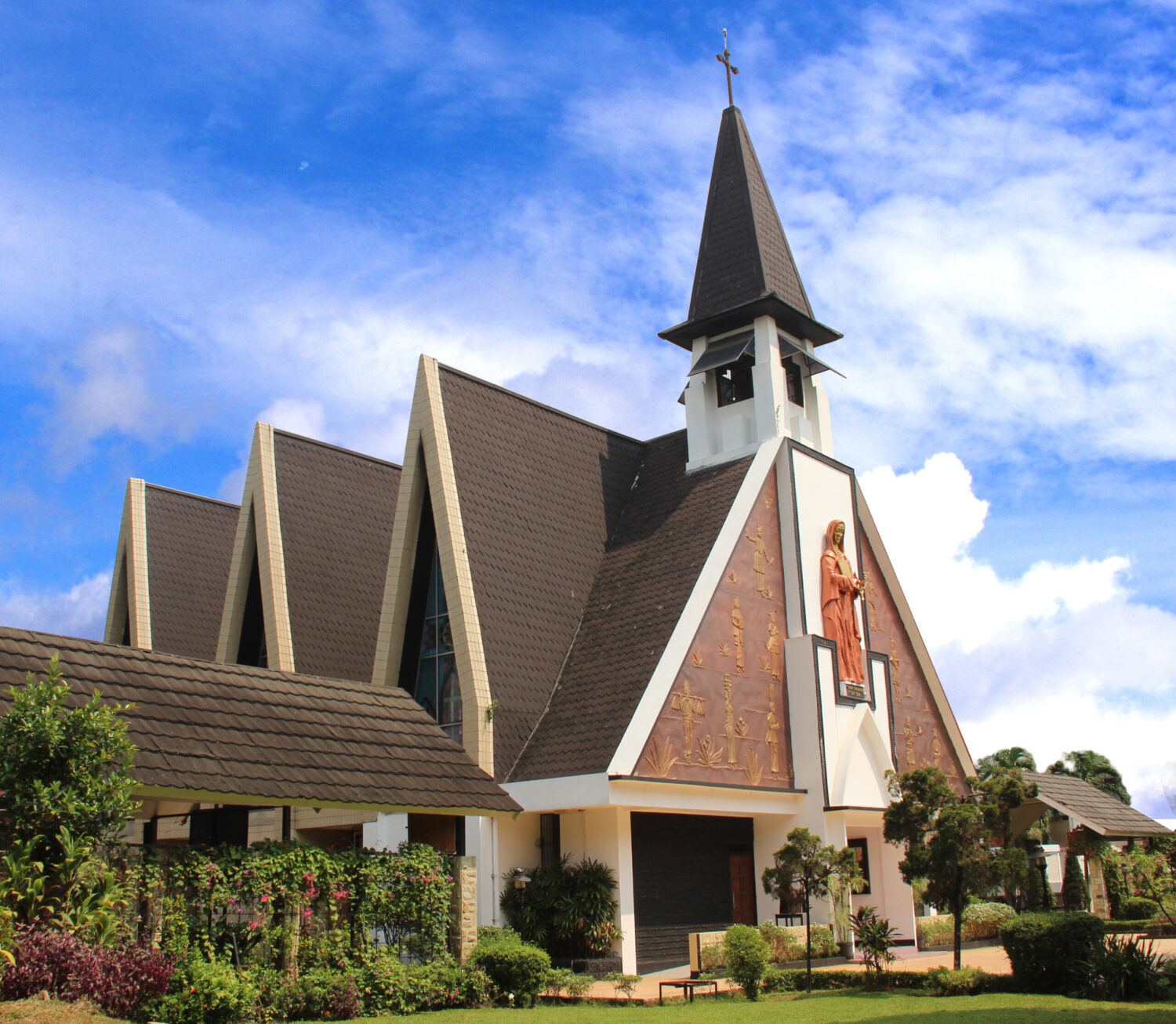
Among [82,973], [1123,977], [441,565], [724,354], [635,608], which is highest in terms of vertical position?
[724,354]

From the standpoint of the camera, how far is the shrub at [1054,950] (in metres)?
15.5

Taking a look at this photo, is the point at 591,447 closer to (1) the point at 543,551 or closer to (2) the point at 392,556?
(1) the point at 543,551

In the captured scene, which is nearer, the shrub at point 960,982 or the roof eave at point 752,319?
the shrub at point 960,982

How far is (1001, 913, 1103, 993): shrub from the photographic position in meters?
15.5

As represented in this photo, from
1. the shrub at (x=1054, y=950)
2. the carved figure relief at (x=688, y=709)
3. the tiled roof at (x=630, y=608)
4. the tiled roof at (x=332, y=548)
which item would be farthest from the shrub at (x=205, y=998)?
the tiled roof at (x=332, y=548)

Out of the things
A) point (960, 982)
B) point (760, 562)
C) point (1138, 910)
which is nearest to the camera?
point (960, 982)

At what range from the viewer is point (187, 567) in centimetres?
3169

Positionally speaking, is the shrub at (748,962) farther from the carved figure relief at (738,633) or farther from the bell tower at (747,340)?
the bell tower at (747,340)

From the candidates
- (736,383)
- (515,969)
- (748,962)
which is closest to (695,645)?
(748,962)

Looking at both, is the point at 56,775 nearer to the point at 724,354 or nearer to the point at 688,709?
the point at 688,709

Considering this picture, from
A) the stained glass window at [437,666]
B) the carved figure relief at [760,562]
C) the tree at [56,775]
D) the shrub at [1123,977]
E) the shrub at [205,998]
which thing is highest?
the carved figure relief at [760,562]

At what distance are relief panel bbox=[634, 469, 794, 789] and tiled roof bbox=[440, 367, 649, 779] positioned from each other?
2.91 meters

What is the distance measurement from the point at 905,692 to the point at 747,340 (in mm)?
9842

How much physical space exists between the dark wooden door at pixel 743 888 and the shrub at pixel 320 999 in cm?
1127
